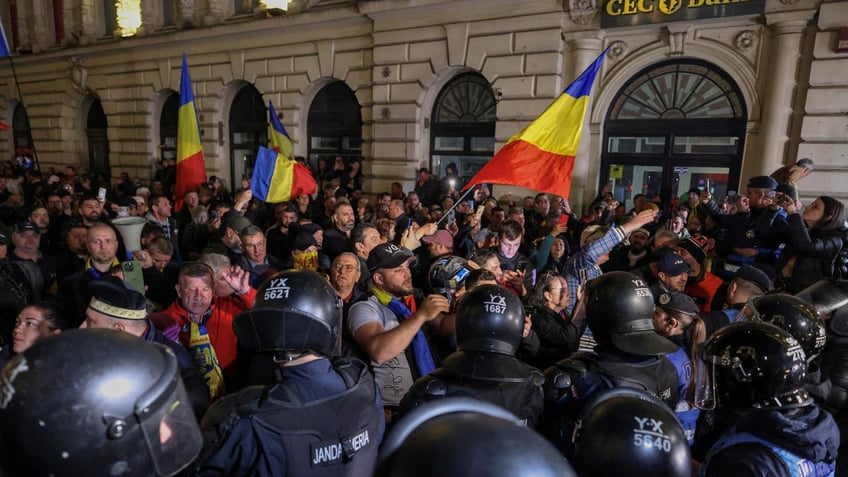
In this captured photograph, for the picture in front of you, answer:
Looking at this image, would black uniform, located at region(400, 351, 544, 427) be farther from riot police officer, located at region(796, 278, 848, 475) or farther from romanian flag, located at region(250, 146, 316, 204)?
romanian flag, located at region(250, 146, 316, 204)

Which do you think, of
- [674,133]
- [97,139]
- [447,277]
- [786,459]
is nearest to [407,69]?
[674,133]

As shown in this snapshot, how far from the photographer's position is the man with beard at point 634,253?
527cm

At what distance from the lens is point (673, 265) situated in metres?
3.85

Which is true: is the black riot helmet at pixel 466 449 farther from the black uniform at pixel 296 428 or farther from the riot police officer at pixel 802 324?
the riot police officer at pixel 802 324

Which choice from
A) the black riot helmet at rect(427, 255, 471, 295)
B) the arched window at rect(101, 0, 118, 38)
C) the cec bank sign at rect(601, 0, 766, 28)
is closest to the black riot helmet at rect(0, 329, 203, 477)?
the black riot helmet at rect(427, 255, 471, 295)

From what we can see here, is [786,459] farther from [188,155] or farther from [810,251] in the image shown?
[188,155]

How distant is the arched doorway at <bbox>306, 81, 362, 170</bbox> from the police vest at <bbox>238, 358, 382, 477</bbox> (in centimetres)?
1185

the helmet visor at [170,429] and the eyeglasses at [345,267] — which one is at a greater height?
the helmet visor at [170,429]

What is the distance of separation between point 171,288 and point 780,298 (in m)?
4.36

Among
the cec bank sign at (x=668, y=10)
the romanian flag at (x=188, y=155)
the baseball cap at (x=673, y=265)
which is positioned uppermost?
the cec bank sign at (x=668, y=10)

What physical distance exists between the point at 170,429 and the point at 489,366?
1.18 m

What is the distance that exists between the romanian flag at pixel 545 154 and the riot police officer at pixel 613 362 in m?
3.17

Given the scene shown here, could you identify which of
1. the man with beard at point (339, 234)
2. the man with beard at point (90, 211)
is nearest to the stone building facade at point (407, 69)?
the man with beard at point (339, 234)

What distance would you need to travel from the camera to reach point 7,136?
21562 millimetres
